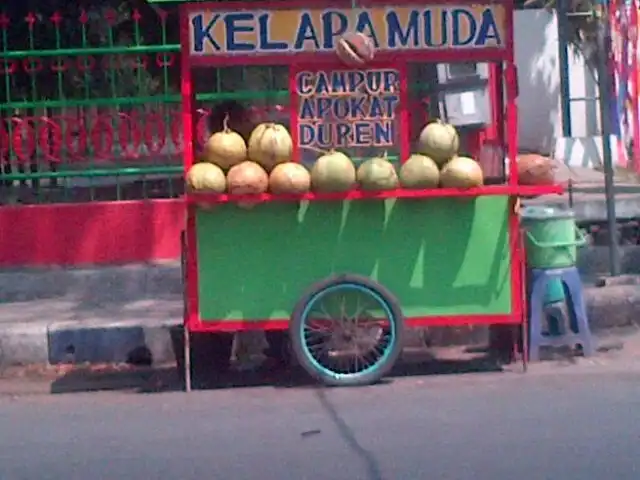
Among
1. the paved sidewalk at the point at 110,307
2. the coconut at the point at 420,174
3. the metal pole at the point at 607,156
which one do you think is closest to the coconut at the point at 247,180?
the coconut at the point at 420,174

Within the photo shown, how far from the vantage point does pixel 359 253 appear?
764cm

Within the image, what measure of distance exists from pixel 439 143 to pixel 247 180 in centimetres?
111

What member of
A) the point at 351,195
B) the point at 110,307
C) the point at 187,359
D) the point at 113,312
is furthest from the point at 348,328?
the point at 110,307

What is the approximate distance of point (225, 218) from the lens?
760 cm

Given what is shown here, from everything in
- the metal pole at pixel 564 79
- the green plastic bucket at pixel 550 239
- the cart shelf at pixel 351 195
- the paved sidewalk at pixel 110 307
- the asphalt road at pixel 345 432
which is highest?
the metal pole at pixel 564 79

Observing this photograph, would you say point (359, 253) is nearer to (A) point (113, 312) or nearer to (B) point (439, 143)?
(B) point (439, 143)

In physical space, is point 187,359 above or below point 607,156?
below

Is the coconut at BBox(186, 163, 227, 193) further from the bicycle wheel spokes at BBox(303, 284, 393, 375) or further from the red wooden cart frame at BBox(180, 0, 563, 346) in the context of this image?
the bicycle wheel spokes at BBox(303, 284, 393, 375)

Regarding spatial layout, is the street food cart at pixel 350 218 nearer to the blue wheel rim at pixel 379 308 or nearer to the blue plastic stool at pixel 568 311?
the blue wheel rim at pixel 379 308

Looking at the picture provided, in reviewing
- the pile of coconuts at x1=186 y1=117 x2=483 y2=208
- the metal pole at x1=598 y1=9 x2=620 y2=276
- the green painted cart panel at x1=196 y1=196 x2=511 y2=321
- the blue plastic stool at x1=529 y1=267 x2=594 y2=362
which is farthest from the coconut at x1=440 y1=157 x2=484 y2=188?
the metal pole at x1=598 y1=9 x2=620 y2=276

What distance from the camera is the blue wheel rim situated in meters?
7.58

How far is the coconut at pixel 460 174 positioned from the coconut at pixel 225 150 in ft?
3.73

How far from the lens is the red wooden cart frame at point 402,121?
750 centimetres

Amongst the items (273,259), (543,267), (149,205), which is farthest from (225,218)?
(149,205)
